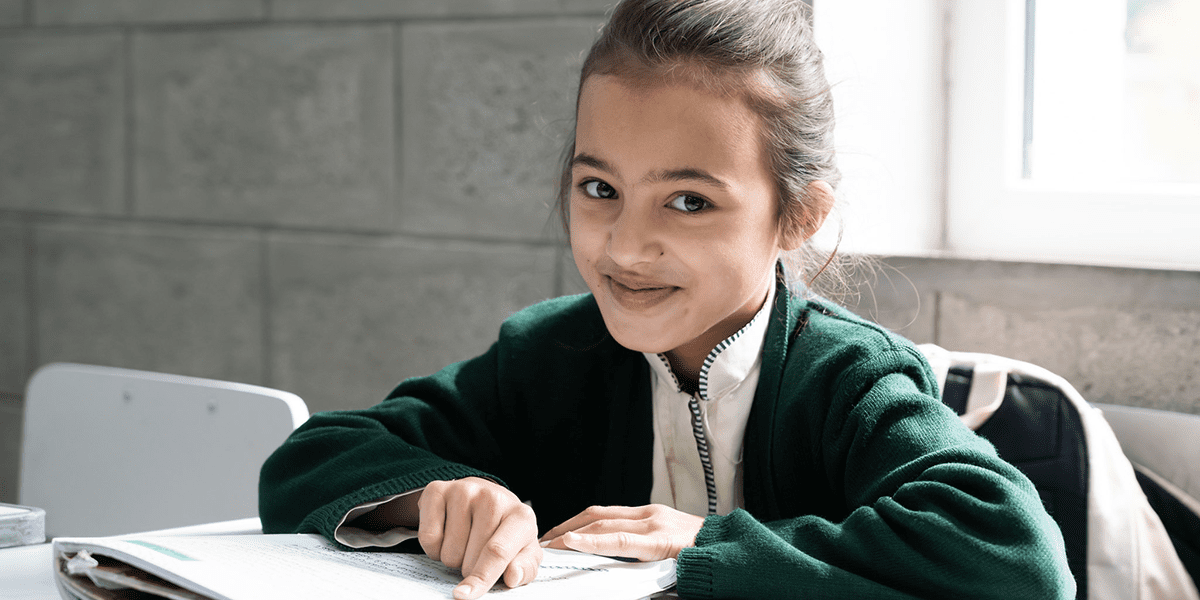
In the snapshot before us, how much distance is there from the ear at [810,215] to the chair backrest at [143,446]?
66 cm

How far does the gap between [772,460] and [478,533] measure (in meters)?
0.35

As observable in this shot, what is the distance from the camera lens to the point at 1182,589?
1177 millimetres

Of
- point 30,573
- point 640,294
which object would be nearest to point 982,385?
point 640,294

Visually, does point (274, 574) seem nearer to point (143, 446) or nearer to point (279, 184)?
point (143, 446)

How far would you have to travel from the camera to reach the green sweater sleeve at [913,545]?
2.58ft

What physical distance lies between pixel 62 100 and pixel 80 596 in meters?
2.11

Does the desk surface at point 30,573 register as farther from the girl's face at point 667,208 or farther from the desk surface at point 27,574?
the girl's face at point 667,208

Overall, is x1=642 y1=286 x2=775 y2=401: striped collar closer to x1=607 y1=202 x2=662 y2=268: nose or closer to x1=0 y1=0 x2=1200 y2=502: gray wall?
x1=607 y1=202 x2=662 y2=268: nose

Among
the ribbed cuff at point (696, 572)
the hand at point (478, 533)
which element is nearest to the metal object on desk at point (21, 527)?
the hand at point (478, 533)

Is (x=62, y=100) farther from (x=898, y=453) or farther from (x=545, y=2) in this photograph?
(x=898, y=453)

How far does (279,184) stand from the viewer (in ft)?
7.43

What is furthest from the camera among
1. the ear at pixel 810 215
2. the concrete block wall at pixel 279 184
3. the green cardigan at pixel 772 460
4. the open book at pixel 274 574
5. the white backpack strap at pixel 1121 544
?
the concrete block wall at pixel 279 184

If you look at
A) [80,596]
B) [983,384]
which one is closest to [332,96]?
[983,384]

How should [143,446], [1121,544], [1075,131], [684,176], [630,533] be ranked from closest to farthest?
1. [630,533]
2. [684,176]
3. [1121,544]
4. [143,446]
5. [1075,131]
